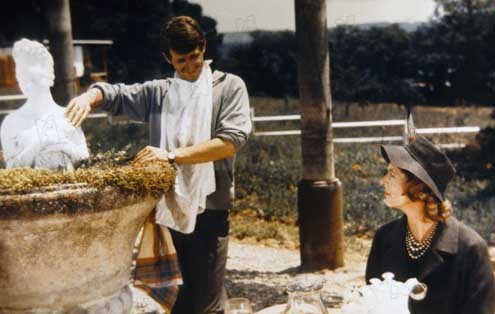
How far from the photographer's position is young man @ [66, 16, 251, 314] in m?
2.66

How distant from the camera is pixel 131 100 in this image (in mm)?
2834

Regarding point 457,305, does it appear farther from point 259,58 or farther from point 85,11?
point 85,11

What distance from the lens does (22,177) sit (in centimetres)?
198

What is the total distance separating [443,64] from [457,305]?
8691 millimetres

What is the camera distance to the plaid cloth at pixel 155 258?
8.33 ft

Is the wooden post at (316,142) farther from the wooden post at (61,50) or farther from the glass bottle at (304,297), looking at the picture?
the glass bottle at (304,297)

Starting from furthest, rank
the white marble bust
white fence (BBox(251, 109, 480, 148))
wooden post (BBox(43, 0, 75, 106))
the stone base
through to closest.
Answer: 1. white fence (BBox(251, 109, 480, 148))
2. wooden post (BBox(43, 0, 75, 106))
3. the white marble bust
4. the stone base

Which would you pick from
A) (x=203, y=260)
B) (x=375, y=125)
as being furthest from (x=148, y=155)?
(x=375, y=125)

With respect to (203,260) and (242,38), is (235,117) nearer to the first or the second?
(203,260)

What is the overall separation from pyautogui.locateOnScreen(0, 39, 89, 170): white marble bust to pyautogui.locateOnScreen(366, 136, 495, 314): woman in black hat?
1137mm

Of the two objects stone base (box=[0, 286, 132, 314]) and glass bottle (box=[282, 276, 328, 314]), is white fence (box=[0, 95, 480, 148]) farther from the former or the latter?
glass bottle (box=[282, 276, 328, 314])

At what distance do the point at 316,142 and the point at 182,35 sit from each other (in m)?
2.27

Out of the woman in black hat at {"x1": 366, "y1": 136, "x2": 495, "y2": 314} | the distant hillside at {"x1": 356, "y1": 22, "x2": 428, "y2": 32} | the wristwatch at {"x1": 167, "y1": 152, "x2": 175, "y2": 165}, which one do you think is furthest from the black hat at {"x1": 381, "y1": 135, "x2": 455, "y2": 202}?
the distant hillside at {"x1": 356, "y1": 22, "x2": 428, "y2": 32}

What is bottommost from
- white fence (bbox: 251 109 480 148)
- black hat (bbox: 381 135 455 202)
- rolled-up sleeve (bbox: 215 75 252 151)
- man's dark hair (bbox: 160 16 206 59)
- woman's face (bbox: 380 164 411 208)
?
white fence (bbox: 251 109 480 148)
